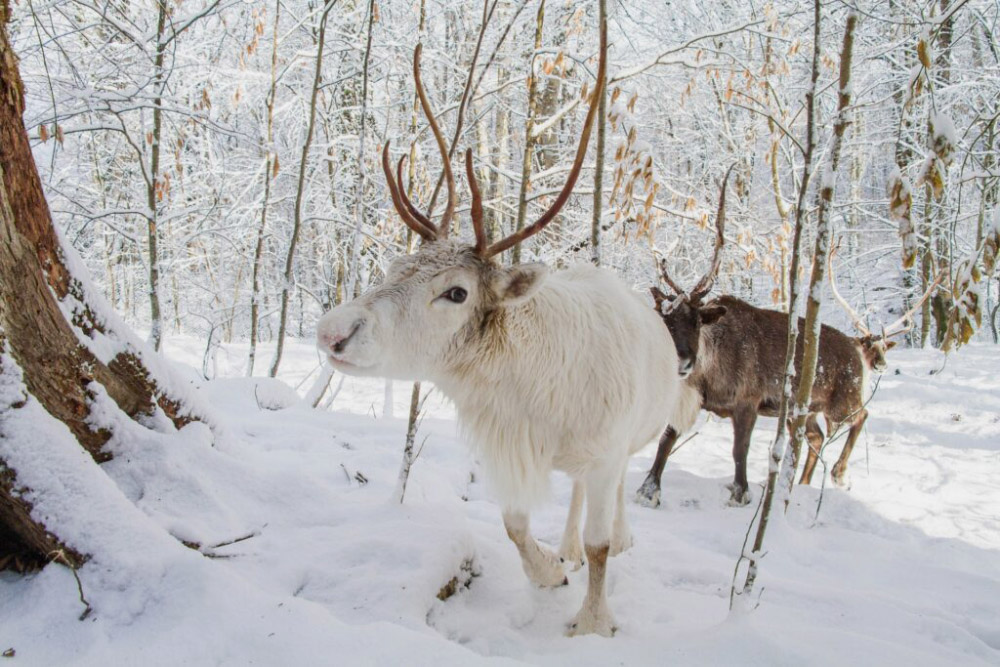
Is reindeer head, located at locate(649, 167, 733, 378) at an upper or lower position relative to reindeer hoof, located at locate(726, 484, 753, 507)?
upper

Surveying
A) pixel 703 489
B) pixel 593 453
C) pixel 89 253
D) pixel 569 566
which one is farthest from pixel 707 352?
pixel 89 253

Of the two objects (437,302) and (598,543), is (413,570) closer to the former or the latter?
(598,543)

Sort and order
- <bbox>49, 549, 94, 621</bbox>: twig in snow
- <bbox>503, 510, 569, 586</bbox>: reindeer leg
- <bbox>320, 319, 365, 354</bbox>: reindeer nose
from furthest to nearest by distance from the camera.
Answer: <bbox>503, 510, 569, 586</bbox>: reindeer leg, <bbox>320, 319, 365, 354</bbox>: reindeer nose, <bbox>49, 549, 94, 621</bbox>: twig in snow

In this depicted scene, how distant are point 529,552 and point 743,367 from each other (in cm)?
322

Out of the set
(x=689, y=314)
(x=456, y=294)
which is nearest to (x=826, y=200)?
(x=456, y=294)

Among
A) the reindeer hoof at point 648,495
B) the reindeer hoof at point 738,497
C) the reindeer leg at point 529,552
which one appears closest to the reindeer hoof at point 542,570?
the reindeer leg at point 529,552

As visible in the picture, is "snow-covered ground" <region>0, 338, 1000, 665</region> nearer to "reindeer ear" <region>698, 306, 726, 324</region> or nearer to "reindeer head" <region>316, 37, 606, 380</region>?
"reindeer head" <region>316, 37, 606, 380</region>

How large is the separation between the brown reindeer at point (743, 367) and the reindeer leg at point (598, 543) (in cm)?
195

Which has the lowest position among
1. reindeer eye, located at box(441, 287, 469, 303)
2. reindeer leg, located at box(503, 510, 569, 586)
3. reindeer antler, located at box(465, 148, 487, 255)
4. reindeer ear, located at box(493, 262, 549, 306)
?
reindeer leg, located at box(503, 510, 569, 586)

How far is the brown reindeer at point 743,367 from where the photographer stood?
461cm

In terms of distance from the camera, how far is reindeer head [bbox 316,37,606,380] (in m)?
2.02

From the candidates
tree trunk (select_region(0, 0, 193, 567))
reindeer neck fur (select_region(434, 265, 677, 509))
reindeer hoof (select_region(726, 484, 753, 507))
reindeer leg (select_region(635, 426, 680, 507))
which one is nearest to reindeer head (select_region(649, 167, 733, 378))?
reindeer leg (select_region(635, 426, 680, 507))

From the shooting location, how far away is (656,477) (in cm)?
465

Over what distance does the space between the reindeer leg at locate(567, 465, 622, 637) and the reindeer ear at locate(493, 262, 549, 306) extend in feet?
2.64
